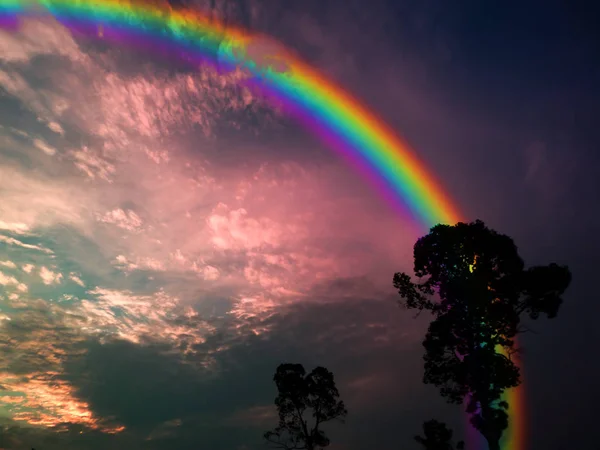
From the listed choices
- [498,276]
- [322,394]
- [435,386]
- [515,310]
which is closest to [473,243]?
[498,276]

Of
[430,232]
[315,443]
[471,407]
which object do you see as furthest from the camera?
[315,443]

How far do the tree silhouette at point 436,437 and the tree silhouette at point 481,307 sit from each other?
904cm

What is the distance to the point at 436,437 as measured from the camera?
36.1 meters

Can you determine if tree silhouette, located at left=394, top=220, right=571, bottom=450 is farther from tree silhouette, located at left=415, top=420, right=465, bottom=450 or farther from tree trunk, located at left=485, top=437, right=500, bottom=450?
tree silhouette, located at left=415, top=420, right=465, bottom=450

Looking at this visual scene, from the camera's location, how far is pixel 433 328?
98.5ft

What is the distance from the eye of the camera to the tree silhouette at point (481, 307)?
91.8 feet

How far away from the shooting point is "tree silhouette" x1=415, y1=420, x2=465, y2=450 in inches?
1390

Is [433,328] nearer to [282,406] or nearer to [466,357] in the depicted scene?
[466,357]

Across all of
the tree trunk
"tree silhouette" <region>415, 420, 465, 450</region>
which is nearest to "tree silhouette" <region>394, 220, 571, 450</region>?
the tree trunk

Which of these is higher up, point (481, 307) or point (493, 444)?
point (481, 307)

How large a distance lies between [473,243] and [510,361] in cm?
924

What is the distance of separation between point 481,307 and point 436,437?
16.1 m

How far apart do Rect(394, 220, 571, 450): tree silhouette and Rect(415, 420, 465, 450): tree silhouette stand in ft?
29.7

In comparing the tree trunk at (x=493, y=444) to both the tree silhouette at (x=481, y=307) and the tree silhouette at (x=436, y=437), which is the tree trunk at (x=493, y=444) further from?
the tree silhouette at (x=436, y=437)
